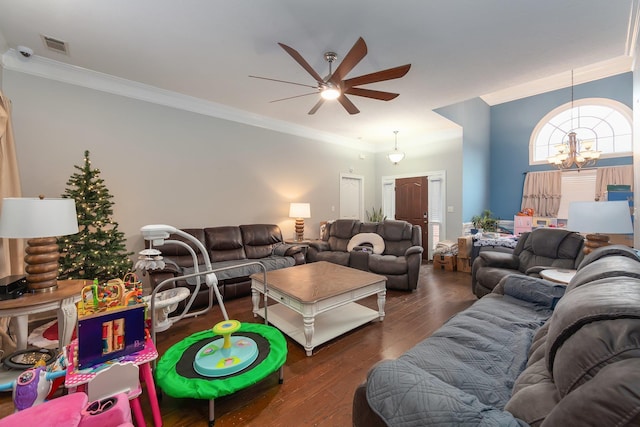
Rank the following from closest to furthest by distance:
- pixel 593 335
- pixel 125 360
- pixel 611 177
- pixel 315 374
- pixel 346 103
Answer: pixel 593 335 < pixel 125 360 < pixel 315 374 < pixel 346 103 < pixel 611 177

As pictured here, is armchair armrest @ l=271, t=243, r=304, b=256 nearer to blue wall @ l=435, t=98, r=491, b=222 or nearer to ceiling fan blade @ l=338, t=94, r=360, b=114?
ceiling fan blade @ l=338, t=94, r=360, b=114

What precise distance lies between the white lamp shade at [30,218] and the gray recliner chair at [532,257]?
13.3 ft

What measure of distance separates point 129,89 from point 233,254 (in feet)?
8.72

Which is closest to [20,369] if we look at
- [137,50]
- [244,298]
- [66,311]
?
[66,311]

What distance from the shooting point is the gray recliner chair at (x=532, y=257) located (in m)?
2.77

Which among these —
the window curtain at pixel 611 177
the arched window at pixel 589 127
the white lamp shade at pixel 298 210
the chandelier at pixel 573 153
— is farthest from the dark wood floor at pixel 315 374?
the arched window at pixel 589 127

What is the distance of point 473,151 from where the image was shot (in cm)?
567

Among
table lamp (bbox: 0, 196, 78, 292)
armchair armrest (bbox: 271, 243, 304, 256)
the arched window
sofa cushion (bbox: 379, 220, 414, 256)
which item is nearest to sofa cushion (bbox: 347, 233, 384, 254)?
sofa cushion (bbox: 379, 220, 414, 256)

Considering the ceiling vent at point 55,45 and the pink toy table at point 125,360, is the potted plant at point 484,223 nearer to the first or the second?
the pink toy table at point 125,360

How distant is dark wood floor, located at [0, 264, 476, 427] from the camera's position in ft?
4.97

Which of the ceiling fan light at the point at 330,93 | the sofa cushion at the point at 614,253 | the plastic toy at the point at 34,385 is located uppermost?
the ceiling fan light at the point at 330,93

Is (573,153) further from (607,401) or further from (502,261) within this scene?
(607,401)

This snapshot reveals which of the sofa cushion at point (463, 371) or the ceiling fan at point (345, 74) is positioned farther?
the ceiling fan at point (345, 74)

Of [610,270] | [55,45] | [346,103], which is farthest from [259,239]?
[610,270]
